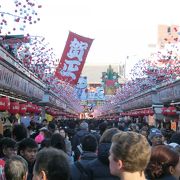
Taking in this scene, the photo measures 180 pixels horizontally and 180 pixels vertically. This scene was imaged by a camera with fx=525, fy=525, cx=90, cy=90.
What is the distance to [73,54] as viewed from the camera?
3462cm

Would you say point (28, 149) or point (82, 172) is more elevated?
point (28, 149)

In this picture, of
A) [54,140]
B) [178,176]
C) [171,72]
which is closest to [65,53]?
[171,72]

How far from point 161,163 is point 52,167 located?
1291 mm

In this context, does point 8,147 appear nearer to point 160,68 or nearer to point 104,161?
point 104,161

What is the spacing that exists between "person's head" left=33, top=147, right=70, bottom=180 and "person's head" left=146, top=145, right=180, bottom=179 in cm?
101

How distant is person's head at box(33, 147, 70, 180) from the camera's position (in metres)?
3.94

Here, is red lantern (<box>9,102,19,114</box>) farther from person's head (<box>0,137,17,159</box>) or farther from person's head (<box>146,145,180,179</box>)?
person's head (<box>146,145,180,179</box>)

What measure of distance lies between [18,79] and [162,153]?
15.6 metres

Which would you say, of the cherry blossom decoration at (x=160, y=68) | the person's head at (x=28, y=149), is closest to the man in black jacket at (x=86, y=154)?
the person's head at (x=28, y=149)

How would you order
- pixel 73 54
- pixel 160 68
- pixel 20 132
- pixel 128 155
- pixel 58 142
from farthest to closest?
pixel 73 54 → pixel 160 68 → pixel 20 132 → pixel 58 142 → pixel 128 155

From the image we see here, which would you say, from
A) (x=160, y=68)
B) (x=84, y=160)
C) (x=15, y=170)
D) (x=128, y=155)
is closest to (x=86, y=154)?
(x=84, y=160)

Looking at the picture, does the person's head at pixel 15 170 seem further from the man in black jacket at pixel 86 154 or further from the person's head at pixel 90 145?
the person's head at pixel 90 145

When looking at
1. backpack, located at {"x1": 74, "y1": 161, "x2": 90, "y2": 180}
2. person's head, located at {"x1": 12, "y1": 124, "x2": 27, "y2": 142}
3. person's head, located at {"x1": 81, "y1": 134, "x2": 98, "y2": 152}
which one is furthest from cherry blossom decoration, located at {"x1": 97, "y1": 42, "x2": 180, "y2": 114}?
backpack, located at {"x1": 74, "y1": 161, "x2": 90, "y2": 180}

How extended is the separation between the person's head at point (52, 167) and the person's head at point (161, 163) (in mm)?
1007
